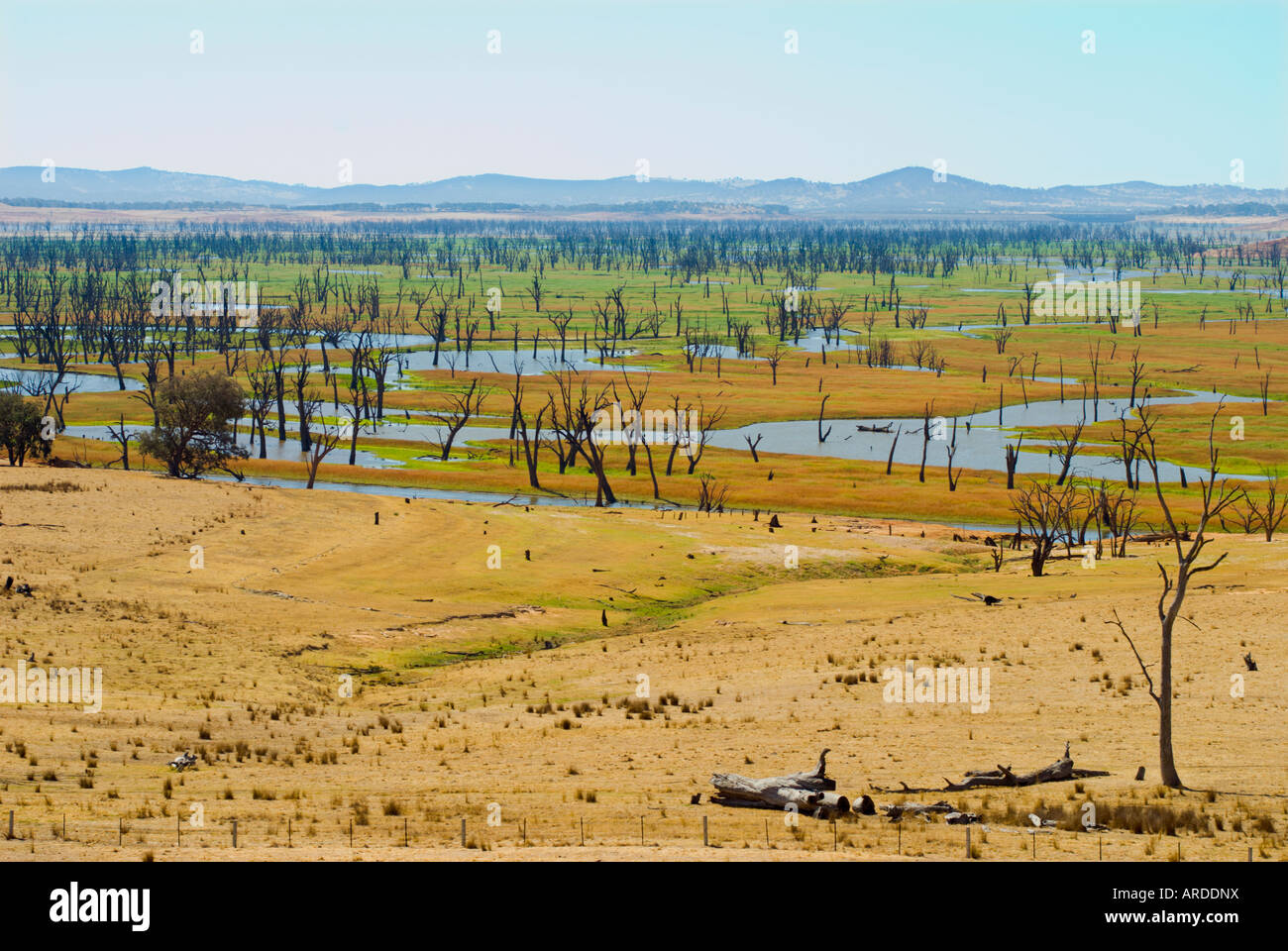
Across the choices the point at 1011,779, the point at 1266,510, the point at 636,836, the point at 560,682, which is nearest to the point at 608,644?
the point at 560,682

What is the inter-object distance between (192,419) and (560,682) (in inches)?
2152

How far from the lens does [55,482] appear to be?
65188mm

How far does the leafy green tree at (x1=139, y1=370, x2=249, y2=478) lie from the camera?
85.7 meters

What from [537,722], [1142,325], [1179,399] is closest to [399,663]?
[537,722]

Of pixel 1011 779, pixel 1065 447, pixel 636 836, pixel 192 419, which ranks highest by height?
pixel 192 419

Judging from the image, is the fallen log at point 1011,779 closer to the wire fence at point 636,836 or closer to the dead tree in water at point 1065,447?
the wire fence at point 636,836

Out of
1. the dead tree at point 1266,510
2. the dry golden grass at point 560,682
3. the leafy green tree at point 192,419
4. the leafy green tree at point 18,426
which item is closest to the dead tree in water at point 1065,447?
the dead tree at point 1266,510

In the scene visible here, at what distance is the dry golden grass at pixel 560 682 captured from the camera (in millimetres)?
22297

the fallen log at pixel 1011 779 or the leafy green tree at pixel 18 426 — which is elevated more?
Result: the leafy green tree at pixel 18 426

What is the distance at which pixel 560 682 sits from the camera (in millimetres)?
40094

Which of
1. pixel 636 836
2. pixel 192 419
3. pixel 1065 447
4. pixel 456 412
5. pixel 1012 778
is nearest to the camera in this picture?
pixel 636 836

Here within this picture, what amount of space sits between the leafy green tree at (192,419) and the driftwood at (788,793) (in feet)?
226

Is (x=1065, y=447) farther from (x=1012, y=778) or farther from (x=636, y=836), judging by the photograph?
(x=636, y=836)
